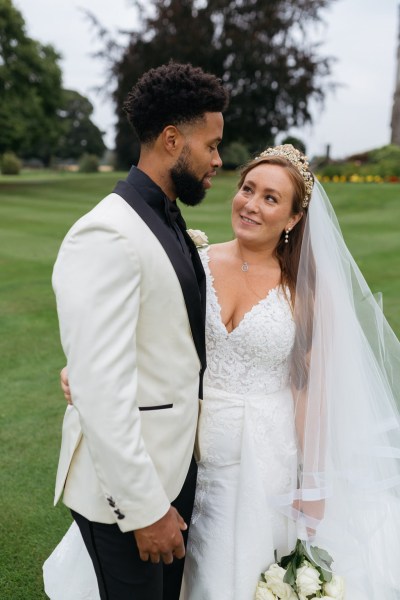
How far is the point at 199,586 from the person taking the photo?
2.62 meters

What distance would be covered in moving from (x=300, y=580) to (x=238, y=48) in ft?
110

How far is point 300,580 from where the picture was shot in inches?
93.6

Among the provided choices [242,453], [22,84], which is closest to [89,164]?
[22,84]

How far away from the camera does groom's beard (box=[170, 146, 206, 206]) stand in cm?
206

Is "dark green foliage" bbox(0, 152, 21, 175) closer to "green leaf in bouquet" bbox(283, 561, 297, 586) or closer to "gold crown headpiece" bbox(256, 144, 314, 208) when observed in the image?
"gold crown headpiece" bbox(256, 144, 314, 208)

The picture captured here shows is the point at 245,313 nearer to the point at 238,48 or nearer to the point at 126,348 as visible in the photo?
the point at 126,348

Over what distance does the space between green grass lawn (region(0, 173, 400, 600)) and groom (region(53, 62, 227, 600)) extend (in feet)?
3.73

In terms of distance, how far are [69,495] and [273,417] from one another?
3.17 ft

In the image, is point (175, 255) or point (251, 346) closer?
point (175, 255)

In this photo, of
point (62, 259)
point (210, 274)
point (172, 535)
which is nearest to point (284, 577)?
point (172, 535)

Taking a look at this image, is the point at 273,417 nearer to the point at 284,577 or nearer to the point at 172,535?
the point at 284,577

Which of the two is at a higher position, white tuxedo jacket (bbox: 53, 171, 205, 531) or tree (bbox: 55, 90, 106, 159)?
white tuxedo jacket (bbox: 53, 171, 205, 531)

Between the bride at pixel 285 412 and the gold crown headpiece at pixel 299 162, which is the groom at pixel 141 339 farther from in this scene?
the gold crown headpiece at pixel 299 162

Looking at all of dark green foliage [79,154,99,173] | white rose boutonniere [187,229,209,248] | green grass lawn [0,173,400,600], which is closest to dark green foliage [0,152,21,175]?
dark green foliage [79,154,99,173]
